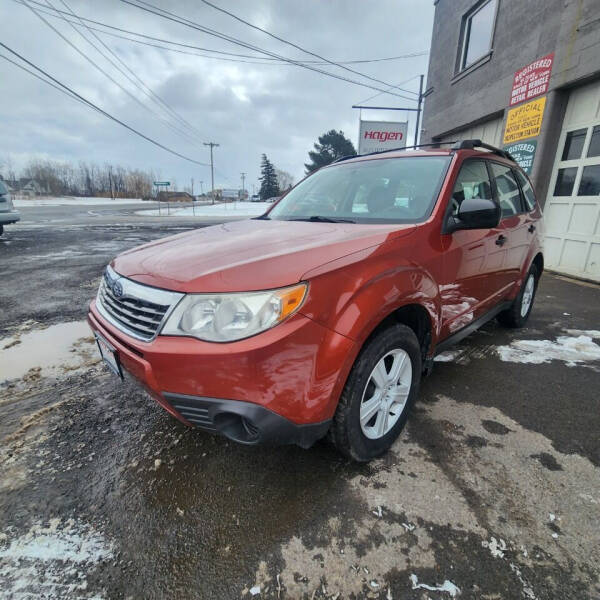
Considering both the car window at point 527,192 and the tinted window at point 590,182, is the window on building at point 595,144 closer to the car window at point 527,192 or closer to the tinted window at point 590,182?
the tinted window at point 590,182

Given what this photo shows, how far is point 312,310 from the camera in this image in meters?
1.32

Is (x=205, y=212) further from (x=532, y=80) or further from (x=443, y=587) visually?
(x=443, y=587)

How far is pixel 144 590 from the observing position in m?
1.24

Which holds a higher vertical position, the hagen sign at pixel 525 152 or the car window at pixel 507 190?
the hagen sign at pixel 525 152

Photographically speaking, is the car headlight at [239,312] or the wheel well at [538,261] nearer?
the car headlight at [239,312]

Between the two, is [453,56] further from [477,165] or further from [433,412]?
[433,412]

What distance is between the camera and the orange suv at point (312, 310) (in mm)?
1304

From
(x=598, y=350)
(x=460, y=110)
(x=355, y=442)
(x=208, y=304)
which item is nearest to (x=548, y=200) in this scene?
(x=460, y=110)

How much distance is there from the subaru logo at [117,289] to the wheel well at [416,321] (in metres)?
1.23

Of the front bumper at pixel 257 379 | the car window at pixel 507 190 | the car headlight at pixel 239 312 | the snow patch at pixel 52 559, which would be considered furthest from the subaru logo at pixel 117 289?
the car window at pixel 507 190

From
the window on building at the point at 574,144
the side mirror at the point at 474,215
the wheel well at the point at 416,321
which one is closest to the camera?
the wheel well at the point at 416,321

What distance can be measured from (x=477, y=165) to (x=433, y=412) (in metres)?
1.81

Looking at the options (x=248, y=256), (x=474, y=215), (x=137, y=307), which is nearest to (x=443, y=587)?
(x=248, y=256)

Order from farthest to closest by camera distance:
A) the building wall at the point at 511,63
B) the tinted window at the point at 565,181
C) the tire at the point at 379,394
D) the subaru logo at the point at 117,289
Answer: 1. the tinted window at the point at 565,181
2. the building wall at the point at 511,63
3. the subaru logo at the point at 117,289
4. the tire at the point at 379,394
